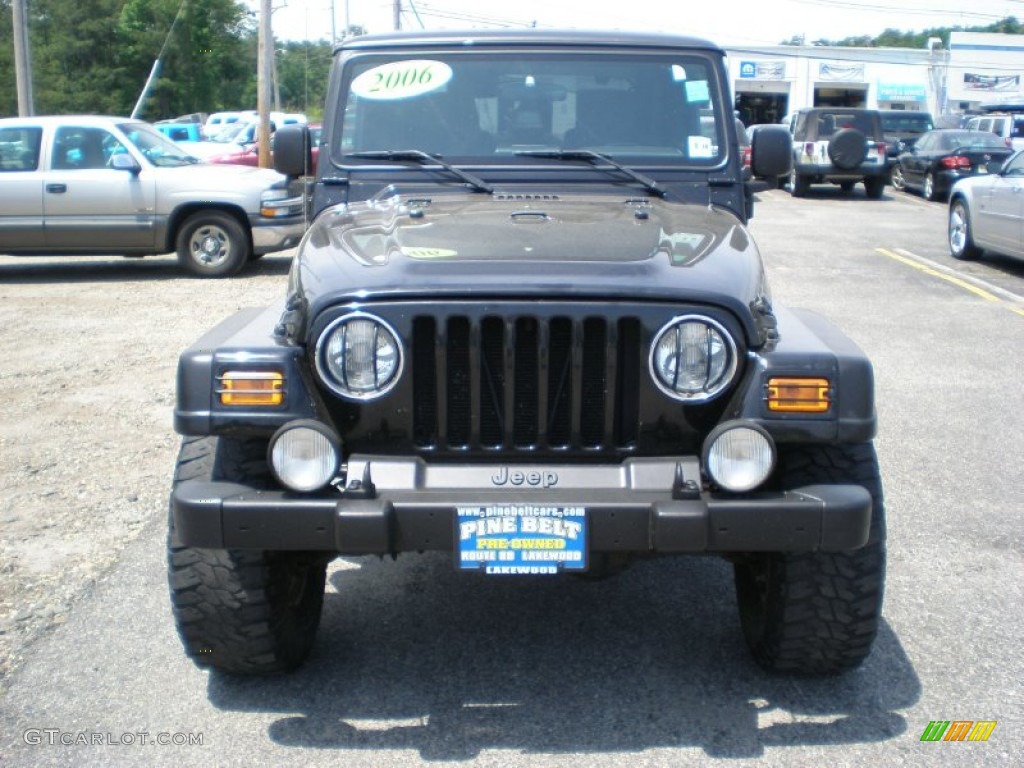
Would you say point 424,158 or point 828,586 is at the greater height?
point 424,158

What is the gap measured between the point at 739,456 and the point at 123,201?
416 inches

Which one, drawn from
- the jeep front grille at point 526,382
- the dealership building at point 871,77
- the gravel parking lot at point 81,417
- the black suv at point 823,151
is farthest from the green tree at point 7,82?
the jeep front grille at point 526,382

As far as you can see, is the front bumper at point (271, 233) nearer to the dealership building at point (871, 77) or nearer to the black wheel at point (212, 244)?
the black wheel at point (212, 244)

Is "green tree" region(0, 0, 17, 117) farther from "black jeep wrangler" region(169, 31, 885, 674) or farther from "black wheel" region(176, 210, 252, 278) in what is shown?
"black jeep wrangler" region(169, 31, 885, 674)

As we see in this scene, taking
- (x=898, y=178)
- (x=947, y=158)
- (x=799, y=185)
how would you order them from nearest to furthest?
(x=947, y=158) < (x=799, y=185) < (x=898, y=178)

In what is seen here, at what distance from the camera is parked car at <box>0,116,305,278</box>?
1238 centimetres

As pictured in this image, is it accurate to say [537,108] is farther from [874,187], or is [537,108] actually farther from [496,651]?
[874,187]

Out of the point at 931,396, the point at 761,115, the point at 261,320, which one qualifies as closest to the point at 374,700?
the point at 261,320

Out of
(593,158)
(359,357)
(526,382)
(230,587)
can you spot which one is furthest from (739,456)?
(593,158)

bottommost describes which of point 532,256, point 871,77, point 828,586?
point 828,586

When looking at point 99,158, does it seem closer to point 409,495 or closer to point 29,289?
point 29,289

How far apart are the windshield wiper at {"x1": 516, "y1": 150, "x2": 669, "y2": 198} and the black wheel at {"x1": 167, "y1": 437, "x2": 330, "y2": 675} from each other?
1.78 m

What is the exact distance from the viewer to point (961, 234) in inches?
565

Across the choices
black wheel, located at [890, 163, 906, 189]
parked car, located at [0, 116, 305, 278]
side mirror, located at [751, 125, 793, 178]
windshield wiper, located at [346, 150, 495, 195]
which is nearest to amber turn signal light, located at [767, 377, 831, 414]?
windshield wiper, located at [346, 150, 495, 195]
